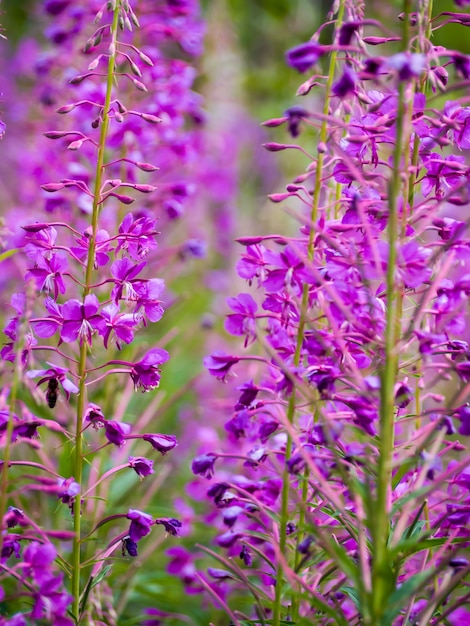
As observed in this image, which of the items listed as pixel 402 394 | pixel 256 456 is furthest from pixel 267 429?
pixel 402 394

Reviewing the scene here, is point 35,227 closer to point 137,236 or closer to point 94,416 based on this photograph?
point 137,236

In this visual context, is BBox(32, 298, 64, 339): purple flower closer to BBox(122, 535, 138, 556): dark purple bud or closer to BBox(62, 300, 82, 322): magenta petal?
BBox(62, 300, 82, 322): magenta petal

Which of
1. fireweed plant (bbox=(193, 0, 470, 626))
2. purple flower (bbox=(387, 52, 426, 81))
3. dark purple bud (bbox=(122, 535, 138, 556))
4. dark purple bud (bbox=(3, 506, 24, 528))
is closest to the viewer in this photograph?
purple flower (bbox=(387, 52, 426, 81))

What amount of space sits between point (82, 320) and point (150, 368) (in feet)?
0.54

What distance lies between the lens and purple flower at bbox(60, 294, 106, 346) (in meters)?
1.43

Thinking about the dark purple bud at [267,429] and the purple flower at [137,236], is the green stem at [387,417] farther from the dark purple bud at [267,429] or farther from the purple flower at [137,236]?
the purple flower at [137,236]

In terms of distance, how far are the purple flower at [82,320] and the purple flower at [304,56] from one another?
1.89ft

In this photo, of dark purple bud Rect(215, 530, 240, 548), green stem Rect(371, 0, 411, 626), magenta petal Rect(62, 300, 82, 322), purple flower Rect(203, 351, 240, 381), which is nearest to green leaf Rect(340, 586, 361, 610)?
green stem Rect(371, 0, 411, 626)

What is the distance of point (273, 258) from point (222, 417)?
219 cm

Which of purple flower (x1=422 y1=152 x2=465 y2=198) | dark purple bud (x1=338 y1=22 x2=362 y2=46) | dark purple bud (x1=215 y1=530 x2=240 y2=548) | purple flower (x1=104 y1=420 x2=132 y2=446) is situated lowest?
dark purple bud (x1=215 y1=530 x2=240 y2=548)

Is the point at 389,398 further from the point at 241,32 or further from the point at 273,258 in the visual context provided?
the point at 241,32

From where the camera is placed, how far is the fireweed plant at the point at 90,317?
4.63 ft

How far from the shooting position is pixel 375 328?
4.49 feet

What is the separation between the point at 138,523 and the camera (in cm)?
145
